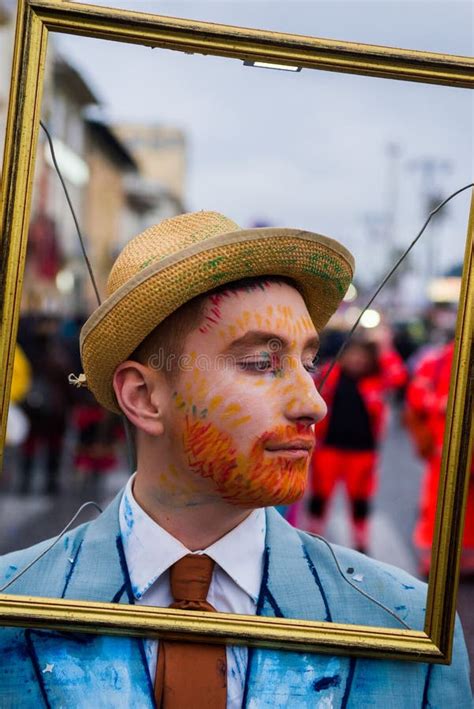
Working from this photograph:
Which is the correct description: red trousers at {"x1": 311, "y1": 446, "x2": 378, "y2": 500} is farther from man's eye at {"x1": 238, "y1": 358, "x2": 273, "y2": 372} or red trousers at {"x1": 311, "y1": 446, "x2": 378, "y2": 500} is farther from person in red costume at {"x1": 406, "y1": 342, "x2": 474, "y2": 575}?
man's eye at {"x1": 238, "y1": 358, "x2": 273, "y2": 372}

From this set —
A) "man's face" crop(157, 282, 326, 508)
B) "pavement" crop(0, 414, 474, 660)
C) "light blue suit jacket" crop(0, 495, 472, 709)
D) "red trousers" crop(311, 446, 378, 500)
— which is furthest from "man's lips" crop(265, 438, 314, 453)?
"red trousers" crop(311, 446, 378, 500)

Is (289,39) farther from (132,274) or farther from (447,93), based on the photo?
(132,274)

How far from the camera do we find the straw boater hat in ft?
5.36

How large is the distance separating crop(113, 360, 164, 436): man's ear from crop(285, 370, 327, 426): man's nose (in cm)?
22

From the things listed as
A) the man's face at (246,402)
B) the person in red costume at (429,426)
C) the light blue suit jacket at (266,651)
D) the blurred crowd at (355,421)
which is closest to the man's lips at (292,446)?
the man's face at (246,402)

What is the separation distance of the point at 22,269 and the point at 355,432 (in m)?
3.83

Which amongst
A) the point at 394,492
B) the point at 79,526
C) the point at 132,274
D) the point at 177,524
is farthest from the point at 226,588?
the point at 394,492

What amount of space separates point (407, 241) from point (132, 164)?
0.68 meters

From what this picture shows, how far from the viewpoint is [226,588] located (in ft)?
5.73

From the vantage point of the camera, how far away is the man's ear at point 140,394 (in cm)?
171

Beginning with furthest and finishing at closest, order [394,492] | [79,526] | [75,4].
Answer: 1. [394,492]
2. [79,526]
3. [75,4]

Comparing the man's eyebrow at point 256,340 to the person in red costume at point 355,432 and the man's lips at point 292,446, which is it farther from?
the person in red costume at point 355,432

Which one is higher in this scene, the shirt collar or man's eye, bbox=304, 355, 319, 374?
man's eye, bbox=304, 355, 319, 374

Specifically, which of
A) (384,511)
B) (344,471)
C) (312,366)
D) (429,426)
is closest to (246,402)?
(312,366)
